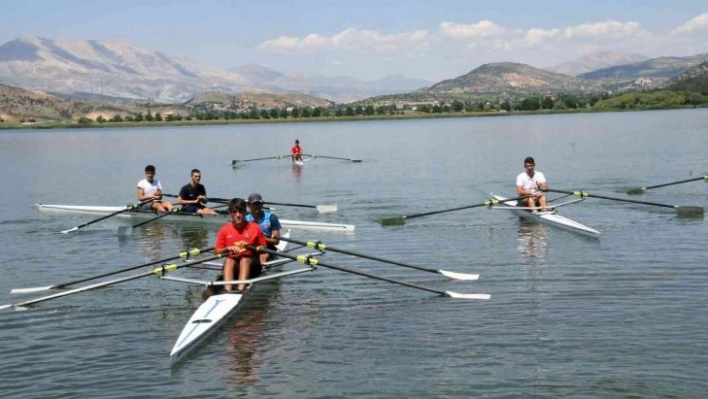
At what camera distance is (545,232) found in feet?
71.7

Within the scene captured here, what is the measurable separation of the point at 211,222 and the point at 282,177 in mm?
19924

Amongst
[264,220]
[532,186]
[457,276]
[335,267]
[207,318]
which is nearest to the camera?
[207,318]

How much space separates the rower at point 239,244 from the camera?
14.5m

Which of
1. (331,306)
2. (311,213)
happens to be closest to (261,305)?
(331,306)

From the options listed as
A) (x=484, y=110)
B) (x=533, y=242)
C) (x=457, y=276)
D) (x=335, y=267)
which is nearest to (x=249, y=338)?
(x=335, y=267)

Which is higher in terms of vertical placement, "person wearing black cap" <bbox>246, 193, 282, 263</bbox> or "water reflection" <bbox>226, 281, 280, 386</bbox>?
"person wearing black cap" <bbox>246, 193, 282, 263</bbox>

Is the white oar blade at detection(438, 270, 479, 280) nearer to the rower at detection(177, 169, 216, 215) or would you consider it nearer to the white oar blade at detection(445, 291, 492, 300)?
the white oar blade at detection(445, 291, 492, 300)

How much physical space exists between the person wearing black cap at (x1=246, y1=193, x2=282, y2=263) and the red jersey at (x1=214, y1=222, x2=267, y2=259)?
2.10ft

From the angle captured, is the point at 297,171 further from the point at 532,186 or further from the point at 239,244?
the point at 239,244

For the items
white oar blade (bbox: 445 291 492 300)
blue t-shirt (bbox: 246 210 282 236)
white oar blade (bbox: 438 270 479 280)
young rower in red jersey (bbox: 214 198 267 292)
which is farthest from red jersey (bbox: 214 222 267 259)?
white oar blade (bbox: 438 270 479 280)

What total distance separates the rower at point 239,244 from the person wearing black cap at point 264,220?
0.71 metres

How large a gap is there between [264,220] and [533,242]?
7115mm

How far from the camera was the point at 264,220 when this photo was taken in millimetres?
16656

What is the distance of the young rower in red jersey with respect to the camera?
14469mm
